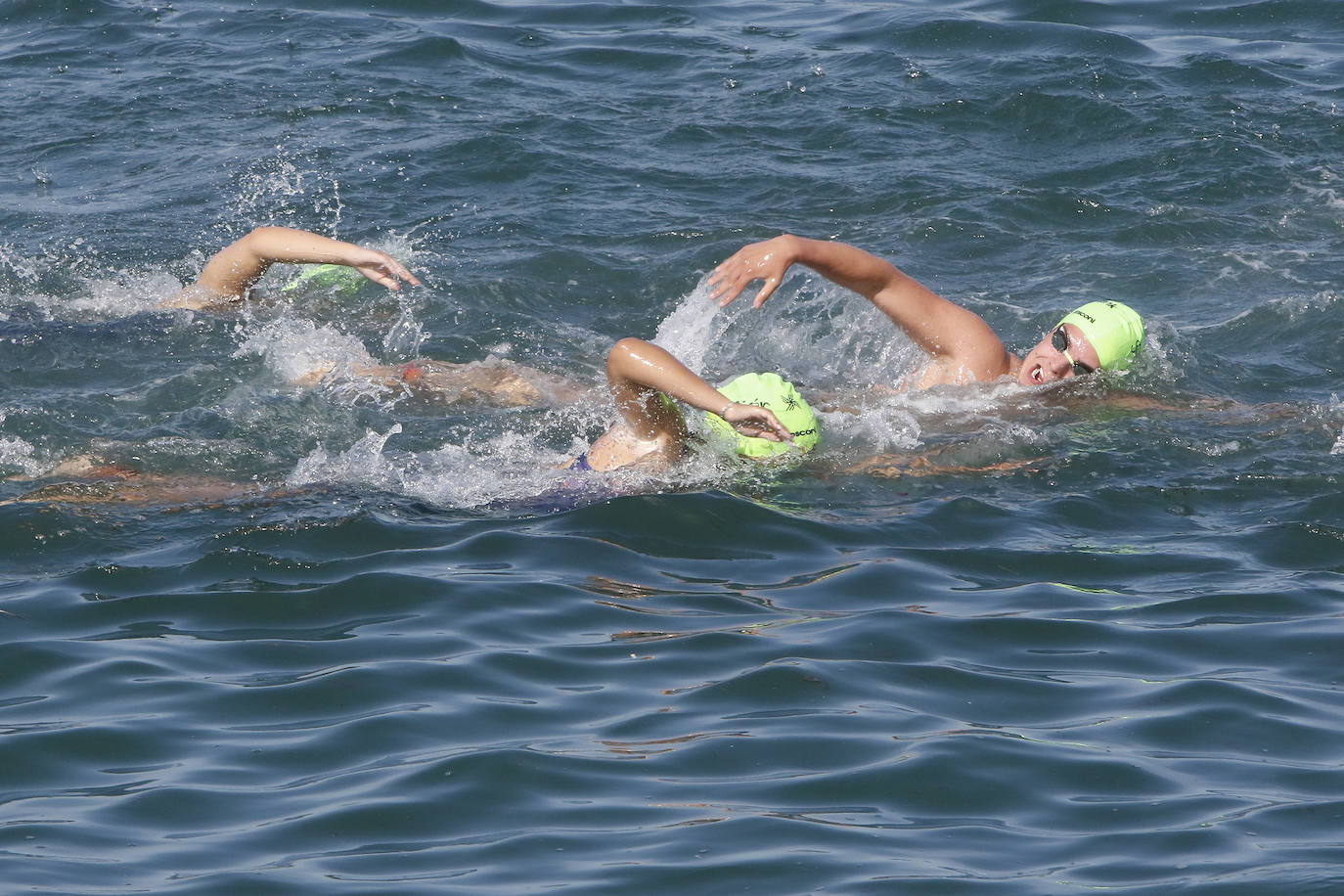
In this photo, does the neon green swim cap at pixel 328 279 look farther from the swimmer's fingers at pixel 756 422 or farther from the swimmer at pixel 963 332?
the swimmer's fingers at pixel 756 422

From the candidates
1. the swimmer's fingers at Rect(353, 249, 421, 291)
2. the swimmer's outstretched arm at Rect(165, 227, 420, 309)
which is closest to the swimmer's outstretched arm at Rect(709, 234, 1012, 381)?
the swimmer's fingers at Rect(353, 249, 421, 291)

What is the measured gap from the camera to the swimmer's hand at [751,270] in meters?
7.48

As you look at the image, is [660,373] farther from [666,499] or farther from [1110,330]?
[1110,330]

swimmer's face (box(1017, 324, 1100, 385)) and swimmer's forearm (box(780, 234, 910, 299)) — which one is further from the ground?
swimmer's forearm (box(780, 234, 910, 299))

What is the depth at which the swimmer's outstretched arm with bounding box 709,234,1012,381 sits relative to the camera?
7578mm

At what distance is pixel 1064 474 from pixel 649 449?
2.29 m

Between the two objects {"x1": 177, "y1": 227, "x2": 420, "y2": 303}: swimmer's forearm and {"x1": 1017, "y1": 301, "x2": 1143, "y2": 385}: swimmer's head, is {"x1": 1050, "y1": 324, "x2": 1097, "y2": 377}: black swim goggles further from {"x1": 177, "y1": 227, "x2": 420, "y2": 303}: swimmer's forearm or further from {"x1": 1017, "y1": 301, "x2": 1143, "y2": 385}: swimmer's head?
{"x1": 177, "y1": 227, "x2": 420, "y2": 303}: swimmer's forearm

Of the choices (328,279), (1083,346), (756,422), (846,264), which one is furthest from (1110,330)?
(328,279)

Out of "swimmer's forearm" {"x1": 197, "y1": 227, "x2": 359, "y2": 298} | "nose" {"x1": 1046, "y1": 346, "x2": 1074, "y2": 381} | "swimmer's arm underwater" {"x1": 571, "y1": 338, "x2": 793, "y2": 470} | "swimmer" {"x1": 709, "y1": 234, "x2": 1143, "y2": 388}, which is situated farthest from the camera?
"nose" {"x1": 1046, "y1": 346, "x2": 1074, "y2": 381}

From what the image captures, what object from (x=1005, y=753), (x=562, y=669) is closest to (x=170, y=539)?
(x=562, y=669)

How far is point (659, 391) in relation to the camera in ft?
24.8

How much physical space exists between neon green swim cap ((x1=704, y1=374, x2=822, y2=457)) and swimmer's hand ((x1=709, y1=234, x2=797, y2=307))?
1.78 feet

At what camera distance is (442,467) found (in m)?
8.51

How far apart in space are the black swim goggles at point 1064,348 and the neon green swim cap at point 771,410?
6.49ft
